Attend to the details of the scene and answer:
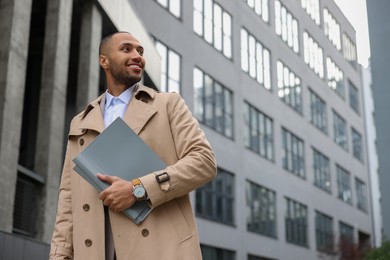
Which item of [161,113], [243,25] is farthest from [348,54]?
[161,113]

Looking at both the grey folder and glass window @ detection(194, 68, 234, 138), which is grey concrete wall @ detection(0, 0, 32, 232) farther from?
glass window @ detection(194, 68, 234, 138)

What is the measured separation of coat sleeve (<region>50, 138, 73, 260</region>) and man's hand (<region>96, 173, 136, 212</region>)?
346 millimetres

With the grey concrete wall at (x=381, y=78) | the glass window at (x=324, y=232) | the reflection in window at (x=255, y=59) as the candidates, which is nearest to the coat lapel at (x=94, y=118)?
the grey concrete wall at (x=381, y=78)

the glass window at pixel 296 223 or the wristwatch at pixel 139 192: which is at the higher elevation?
the glass window at pixel 296 223

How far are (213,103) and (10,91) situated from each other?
19979mm

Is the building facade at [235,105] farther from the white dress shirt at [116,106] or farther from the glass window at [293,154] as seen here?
the white dress shirt at [116,106]

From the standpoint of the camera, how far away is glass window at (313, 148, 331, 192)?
4688cm

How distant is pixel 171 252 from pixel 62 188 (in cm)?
66

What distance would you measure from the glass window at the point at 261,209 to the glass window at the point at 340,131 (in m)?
15.3

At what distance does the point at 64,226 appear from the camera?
9.56 ft

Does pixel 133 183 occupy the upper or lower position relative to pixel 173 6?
lower

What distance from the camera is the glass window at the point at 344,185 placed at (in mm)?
51866

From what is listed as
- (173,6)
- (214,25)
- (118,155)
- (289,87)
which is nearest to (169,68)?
A: (173,6)

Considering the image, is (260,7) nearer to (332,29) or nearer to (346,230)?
(332,29)
